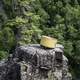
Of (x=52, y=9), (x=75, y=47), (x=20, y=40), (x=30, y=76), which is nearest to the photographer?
(x=30, y=76)

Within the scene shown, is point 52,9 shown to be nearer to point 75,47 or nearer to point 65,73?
point 75,47

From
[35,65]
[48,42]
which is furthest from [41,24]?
[35,65]

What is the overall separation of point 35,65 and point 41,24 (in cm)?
1071

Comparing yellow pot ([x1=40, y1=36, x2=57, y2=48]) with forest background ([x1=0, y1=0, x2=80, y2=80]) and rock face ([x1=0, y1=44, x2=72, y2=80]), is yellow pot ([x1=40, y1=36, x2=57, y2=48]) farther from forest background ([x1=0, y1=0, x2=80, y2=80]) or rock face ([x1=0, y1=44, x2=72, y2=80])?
forest background ([x1=0, y1=0, x2=80, y2=80])

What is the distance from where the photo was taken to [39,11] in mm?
18125

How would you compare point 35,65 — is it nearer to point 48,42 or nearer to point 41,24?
point 48,42

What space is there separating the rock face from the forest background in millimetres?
6487

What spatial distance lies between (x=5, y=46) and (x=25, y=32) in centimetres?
158

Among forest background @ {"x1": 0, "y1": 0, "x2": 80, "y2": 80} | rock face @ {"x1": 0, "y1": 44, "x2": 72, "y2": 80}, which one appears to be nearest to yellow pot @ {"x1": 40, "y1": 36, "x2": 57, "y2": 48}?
rock face @ {"x1": 0, "y1": 44, "x2": 72, "y2": 80}

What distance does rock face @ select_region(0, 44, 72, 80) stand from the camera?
6.97 m

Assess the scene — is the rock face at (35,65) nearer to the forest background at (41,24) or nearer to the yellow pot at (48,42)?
the yellow pot at (48,42)

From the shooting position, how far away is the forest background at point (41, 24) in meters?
15.0

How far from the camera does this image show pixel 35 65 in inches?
275

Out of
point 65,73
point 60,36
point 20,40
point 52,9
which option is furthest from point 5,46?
point 65,73
